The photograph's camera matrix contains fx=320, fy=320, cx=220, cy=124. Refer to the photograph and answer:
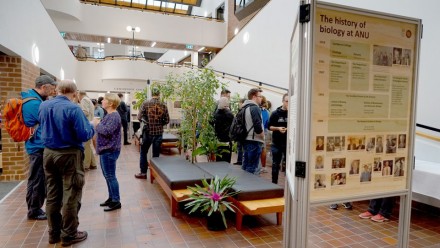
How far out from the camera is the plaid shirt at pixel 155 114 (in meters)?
5.73

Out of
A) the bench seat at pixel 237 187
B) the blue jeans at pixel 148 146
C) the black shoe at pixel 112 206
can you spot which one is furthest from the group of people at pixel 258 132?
the black shoe at pixel 112 206

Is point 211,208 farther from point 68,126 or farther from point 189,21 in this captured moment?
point 189,21

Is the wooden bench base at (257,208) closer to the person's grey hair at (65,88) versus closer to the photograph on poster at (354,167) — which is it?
the photograph on poster at (354,167)

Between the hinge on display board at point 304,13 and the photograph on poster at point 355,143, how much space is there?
2.46 ft

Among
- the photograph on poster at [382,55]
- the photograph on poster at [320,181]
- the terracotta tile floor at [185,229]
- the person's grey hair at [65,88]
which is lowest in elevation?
the terracotta tile floor at [185,229]

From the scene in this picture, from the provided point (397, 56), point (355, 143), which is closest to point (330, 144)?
point (355, 143)

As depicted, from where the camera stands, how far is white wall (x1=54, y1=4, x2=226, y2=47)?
15275 millimetres

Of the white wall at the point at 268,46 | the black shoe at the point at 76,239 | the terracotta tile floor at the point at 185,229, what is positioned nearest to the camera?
the black shoe at the point at 76,239

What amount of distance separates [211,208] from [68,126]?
169 cm

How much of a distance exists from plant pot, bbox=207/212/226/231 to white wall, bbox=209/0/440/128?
10.7ft

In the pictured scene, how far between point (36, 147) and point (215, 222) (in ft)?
7.07

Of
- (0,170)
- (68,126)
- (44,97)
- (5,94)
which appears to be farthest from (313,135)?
(0,170)

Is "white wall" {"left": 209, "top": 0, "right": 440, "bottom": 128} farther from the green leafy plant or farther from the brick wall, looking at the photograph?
the brick wall

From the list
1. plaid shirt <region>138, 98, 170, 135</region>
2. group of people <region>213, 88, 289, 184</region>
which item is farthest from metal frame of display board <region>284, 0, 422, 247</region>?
plaid shirt <region>138, 98, 170, 135</region>
